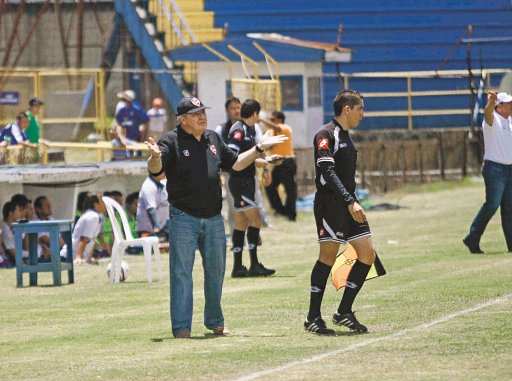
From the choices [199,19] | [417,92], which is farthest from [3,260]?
[417,92]

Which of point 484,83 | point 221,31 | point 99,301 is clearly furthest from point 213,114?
point 99,301

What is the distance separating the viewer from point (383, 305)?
42.8 ft

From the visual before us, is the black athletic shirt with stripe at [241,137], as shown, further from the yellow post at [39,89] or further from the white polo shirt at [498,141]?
the yellow post at [39,89]

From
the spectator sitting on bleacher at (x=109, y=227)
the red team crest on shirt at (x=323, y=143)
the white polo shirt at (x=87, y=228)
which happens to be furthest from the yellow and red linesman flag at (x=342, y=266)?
the spectator sitting on bleacher at (x=109, y=227)

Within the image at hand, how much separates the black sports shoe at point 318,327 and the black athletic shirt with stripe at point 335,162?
0.97m

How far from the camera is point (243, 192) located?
1672 cm

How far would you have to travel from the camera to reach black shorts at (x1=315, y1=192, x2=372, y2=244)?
36.7 feet

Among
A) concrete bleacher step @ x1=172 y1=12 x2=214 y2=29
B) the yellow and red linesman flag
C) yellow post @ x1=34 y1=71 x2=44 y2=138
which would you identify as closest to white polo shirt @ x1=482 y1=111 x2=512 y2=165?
the yellow and red linesman flag

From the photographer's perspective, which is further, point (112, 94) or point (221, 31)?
point (221, 31)

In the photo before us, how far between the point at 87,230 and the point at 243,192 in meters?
3.98

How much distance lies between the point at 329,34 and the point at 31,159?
14.2 metres

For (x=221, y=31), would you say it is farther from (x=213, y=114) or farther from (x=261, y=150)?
(x=261, y=150)

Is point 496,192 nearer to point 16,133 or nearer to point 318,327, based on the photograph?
point 318,327

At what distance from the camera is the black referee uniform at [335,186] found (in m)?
11.1
